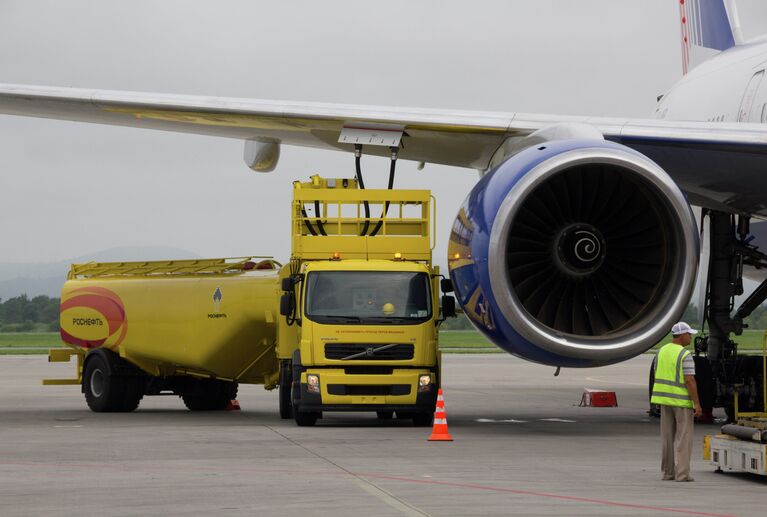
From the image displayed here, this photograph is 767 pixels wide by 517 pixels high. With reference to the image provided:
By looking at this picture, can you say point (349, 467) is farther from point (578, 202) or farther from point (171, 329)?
point (171, 329)

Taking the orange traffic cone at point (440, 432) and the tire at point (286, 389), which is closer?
the orange traffic cone at point (440, 432)

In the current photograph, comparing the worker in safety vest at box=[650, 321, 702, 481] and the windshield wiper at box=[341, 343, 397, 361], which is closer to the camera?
the worker in safety vest at box=[650, 321, 702, 481]

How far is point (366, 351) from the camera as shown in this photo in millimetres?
16297

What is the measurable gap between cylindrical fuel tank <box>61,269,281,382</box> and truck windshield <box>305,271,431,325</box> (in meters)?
2.05

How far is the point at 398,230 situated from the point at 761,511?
364 inches

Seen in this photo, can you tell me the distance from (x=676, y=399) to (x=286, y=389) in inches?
293

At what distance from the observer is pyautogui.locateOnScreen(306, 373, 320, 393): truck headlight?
53.4 feet

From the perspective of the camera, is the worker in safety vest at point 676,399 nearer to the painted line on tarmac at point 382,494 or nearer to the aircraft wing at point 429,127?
the painted line on tarmac at point 382,494

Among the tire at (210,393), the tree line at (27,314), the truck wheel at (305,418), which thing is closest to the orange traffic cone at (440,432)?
the truck wheel at (305,418)

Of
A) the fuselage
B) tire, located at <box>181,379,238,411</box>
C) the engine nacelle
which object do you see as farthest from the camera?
tire, located at <box>181,379,238,411</box>

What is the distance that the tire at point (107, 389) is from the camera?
20656 millimetres

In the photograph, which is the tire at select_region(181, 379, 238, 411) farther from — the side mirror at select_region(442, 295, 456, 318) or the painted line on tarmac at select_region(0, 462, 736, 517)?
the painted line on tarmac at select_region(0, 462, 736, 517)

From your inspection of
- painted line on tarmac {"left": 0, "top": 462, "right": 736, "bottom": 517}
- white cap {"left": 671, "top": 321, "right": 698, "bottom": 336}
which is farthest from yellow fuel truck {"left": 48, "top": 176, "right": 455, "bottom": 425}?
white cap {"left": 671, "top": 321, "right": 698, "bottom": 336}

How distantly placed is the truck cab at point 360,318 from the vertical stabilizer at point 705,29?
19.6 feet
